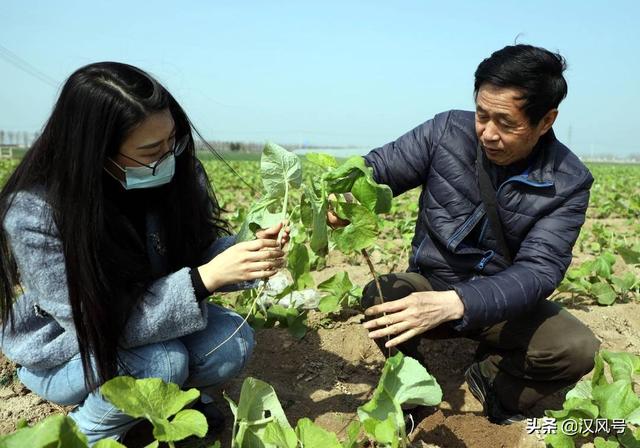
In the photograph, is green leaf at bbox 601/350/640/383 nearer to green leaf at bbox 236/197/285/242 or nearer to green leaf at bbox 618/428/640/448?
green leaf at bbox 618/428/640/448

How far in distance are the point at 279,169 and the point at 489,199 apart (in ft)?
2.75

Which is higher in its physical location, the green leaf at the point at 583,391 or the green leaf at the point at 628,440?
the green leaf at the point at 583,391

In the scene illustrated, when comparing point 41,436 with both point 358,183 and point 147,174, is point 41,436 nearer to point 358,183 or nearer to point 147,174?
point 147,174

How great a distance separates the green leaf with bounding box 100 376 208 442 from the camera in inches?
54.7

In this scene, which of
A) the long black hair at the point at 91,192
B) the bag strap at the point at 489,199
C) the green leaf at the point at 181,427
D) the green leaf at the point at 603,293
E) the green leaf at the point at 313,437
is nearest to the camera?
the green leaf at the point at 181,427

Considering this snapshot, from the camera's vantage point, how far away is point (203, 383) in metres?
2.04

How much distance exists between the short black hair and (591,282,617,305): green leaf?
176 cm

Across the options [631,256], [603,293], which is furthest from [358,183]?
[631,256]

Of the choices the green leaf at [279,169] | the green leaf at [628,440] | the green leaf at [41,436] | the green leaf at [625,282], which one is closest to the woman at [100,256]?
the green leaf at [279,169]

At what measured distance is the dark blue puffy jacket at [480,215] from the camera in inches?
75.3

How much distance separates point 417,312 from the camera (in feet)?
5.81

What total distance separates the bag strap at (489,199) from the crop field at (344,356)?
0.44 meters

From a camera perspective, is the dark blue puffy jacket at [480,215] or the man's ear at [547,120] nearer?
the dark blue puffy jacket at [480,215]

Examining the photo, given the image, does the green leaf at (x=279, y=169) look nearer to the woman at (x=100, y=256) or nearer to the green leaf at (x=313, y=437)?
the woman at (x=100, y=256)
